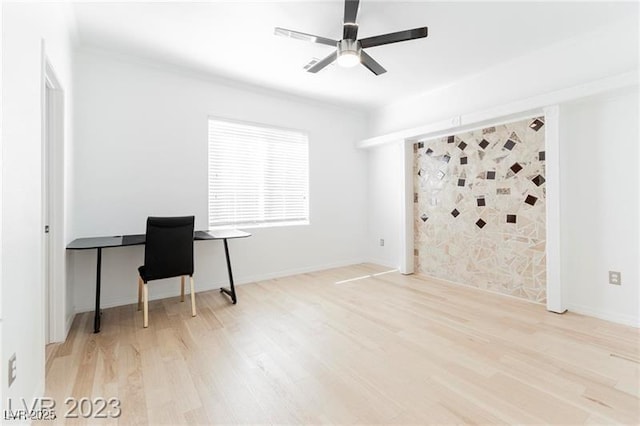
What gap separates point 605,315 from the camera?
2785 millimetres

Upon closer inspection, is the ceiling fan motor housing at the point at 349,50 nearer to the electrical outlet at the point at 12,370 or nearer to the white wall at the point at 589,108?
the white wall at the point at 589,108

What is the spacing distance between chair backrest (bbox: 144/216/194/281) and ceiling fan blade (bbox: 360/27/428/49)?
230cm

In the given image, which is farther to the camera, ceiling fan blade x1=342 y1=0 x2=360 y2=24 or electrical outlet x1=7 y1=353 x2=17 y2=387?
ceiling fan blade x1=342 y1=0 x2=360 y2=24

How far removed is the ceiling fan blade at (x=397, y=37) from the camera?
Result: 223 cm

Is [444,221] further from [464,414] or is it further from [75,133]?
[75,133]

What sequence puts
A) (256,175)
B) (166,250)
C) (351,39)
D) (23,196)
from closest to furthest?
(23,196) → (351,39) → (166,250) → (256,175)

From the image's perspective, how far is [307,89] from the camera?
13.8ft

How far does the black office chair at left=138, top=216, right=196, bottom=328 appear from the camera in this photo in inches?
107

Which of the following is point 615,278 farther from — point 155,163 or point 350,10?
point 155,163

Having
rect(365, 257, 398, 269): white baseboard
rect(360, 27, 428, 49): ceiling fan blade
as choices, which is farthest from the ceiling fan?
rect(365, 257, 398, 269): white baseboard

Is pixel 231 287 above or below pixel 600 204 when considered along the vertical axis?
below

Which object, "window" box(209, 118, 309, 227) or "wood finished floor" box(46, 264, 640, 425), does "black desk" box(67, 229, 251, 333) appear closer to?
"wood finished floor" box(46, 264, 640, 425)

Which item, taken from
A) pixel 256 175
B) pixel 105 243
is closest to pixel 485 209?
pixel 256 175

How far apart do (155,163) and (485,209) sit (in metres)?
4.10
